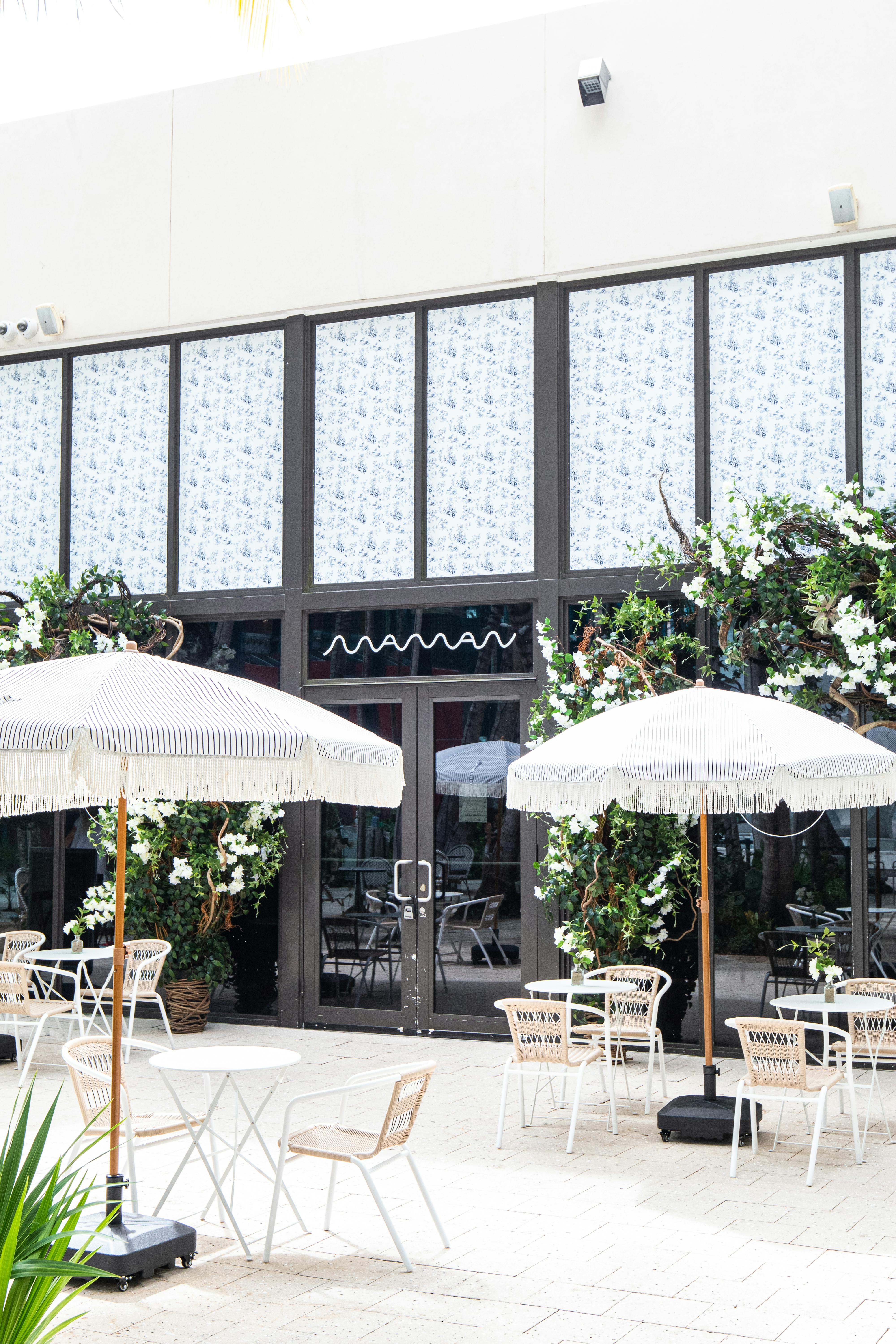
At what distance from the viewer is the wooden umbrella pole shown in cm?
466

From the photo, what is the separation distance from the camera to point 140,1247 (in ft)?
15.0

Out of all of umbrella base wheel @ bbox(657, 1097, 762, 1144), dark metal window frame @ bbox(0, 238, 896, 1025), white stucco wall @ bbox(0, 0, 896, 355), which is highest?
white stucco wall @ bbox(0, 0, 896, 355)

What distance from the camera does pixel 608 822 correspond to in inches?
349

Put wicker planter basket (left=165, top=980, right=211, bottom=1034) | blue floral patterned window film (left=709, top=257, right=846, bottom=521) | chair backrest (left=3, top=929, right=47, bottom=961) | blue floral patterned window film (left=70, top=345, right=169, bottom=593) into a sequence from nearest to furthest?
1. blue floral patterned window film (left=709, top=257, right=846, bottom=521)
2. chair backrest (left=3, top=929, right=47, bottom=961)
3. wicker planter basket (left=165, top=980, right=211, bottom=1034)
4. blue floral patterned window film (left=70, top=345, right=169, bottom=593)

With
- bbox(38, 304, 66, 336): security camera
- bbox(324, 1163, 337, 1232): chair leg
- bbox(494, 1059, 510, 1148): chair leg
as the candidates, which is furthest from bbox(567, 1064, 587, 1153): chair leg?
bbox(38, 304, 66, 336): security camera

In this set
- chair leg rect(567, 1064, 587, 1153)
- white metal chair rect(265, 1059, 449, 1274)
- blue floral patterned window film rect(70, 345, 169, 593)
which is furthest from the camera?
blue floral patterned window film rect(70, 345, 169, 593)

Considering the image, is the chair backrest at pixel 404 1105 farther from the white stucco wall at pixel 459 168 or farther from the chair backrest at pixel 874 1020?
the white stucco wall at pixel 459 168

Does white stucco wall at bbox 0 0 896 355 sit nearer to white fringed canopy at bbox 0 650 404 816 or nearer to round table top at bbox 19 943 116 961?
round table top at bbox 19 943 116 961

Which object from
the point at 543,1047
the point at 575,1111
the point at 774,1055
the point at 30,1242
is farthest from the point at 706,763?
the point at 30,1242

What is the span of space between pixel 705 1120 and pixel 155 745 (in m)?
3.68

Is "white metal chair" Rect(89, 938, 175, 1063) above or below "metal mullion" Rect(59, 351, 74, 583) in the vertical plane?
below

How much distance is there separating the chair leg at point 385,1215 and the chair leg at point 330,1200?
0.44 m

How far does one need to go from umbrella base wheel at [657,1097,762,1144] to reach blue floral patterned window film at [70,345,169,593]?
5988mm

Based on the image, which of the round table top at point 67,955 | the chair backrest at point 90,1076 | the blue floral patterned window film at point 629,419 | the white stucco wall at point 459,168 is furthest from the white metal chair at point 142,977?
the white stucco wall at point 459,168
